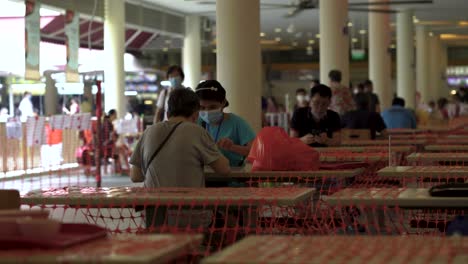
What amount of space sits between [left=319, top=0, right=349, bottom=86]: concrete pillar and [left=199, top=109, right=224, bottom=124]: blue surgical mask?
10.2m

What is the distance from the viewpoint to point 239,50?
34.7 ft

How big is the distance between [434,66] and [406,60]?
10.7 metres

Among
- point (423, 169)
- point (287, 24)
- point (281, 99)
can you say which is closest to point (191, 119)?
point (423, 169)

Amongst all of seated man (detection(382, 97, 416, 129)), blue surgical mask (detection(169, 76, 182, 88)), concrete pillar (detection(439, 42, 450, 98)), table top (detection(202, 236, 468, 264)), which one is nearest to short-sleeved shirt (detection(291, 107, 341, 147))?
blue surgical mask (detection(169, 76, 182, 88))

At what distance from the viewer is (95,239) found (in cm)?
286

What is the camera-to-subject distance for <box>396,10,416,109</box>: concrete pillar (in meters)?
27.1

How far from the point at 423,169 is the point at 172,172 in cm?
148

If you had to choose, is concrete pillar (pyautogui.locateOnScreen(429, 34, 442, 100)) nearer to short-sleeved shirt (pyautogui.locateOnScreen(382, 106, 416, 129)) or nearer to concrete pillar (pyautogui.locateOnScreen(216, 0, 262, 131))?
short-sleeved shirt (pyautogui.locateOnScreen(382, 106, 416, 129))

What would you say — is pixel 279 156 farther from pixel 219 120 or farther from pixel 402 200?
pixel 402 200

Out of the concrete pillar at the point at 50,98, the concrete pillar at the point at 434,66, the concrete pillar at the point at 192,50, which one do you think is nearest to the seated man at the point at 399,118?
the concrete pillar at the point at 192,50

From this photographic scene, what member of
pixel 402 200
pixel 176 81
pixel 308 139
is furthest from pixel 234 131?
pixel 176 81

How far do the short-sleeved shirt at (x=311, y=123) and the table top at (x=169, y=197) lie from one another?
3912mm

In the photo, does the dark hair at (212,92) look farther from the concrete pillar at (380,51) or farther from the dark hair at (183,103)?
the concrete pillar at (380,51)

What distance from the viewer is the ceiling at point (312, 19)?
24.5m
